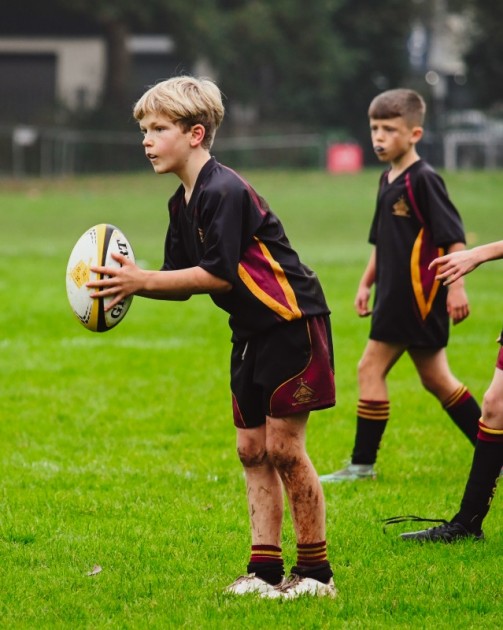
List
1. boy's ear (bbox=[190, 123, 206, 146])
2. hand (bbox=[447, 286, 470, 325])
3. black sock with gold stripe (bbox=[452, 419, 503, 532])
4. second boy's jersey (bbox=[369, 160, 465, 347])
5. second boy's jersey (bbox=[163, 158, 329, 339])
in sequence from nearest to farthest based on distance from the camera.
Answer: second boy's jersey (bbox=[163, 158, 329, 339]) < boy's ear (bbox=[190, 123, 206, 146]) < black sock with gold stripe (bbox=[452, 419, 503, 532]) < hand (bbox=[447, 286, 470, 325]) < second boy's jersey (bbox=[369, 160, 465, 347])

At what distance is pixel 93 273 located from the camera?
422 cm

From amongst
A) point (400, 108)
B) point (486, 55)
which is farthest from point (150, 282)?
point (486, 55)

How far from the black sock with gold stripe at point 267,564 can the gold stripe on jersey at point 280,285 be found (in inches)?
34.0

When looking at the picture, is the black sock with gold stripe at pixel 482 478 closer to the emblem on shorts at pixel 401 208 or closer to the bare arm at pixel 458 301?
the bare arm at pixel 458 301

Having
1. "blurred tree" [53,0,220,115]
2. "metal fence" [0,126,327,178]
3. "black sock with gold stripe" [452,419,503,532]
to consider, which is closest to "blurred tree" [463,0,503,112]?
"metal fence" [0,126,327,178]

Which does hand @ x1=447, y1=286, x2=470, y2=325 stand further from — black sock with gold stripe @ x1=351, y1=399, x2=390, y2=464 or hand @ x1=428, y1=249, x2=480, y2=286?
hand @ x1=428, y1=249, x2=480, y2=286

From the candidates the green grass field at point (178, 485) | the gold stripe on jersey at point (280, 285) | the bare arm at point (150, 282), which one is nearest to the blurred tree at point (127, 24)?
the green grass field at point (178, 485)

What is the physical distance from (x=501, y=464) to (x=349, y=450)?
206cm

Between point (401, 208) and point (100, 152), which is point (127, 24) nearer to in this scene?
point (100, 152)

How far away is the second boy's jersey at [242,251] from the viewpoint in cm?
423

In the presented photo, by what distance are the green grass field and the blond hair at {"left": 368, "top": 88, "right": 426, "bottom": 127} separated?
183 centimetres

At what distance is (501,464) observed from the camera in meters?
→ 5.28

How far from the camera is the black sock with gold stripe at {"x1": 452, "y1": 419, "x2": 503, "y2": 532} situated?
17.2ft

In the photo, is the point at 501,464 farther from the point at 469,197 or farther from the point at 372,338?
the point at 469,197
